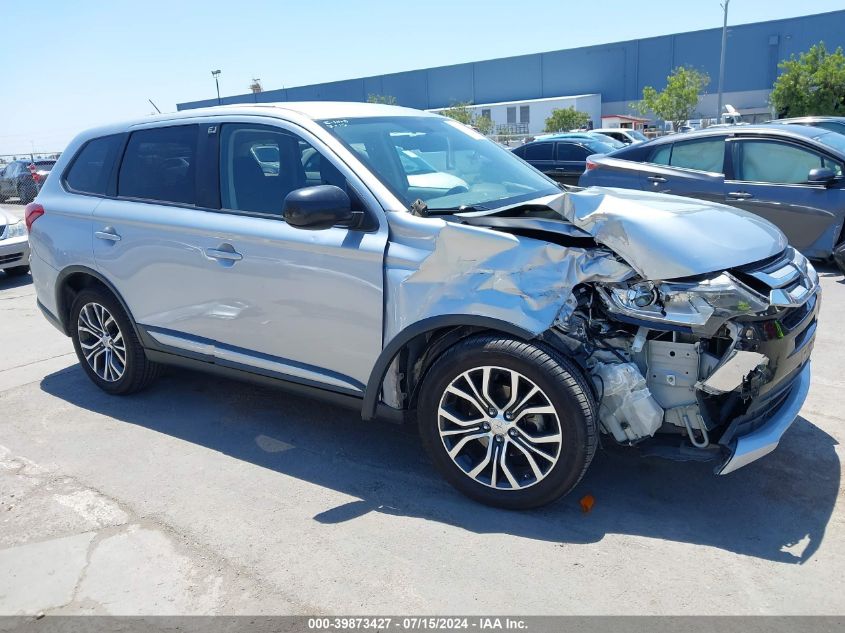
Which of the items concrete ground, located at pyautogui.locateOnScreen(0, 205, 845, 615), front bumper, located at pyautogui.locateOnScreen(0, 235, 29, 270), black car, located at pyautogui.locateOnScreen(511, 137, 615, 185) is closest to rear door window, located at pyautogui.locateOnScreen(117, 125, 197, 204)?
concrete ground, located at pyautogui.locateOnScreen(0, 205, 845, 615)

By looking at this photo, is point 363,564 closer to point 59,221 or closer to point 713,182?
point 59,221

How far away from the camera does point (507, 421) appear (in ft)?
11.0

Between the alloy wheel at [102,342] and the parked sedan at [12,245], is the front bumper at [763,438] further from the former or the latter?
the parked sedan at [12,245]

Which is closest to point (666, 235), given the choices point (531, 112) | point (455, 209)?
point (455, 209)

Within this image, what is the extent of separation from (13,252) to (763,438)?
1039cm

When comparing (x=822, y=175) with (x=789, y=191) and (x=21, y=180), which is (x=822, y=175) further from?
(x=21, y=180)

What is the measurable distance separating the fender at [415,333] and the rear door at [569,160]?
38.3 ft

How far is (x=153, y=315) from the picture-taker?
15.2ft

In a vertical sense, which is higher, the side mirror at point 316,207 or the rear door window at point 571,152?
the side mirror at point 316,207

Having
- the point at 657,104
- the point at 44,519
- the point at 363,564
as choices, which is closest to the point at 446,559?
the point at 363,564

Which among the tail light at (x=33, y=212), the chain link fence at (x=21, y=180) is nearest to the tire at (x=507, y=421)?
the tail light at (x=33, y=212)

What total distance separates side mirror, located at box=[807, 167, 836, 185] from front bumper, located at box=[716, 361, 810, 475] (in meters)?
4.67

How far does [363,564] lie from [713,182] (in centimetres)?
648

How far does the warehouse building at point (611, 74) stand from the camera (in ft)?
171
